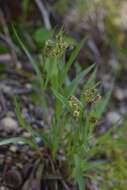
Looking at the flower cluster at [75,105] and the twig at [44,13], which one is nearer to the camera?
the flower cluster at [75,105]

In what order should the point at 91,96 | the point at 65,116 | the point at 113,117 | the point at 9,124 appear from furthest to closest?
the point at 113,117 → the point at 9,124 → the point at 65,116 → the point at 91,96

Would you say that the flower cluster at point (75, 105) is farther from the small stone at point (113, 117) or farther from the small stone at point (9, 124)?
the small stone at point (113, 117)

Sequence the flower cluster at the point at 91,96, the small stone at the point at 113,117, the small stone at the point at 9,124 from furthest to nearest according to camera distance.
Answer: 1. the small stone at the point at 113,117
2. the small stone at the point at 9,124
3. the flower cluster at the point at 91,96

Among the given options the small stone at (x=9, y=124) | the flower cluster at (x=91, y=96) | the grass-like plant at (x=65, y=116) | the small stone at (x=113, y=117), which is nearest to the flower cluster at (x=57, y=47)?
the grass-like plant at (x=65, y=116)

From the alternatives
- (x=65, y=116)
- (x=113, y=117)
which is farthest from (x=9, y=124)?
(x=113, y=117)

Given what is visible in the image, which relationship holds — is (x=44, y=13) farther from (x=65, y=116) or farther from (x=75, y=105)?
(x=75, y=105)

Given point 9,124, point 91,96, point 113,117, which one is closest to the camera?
point 91,96

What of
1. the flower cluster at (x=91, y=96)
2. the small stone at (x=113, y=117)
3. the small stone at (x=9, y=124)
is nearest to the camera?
the flower cluster at (x=91, y=96)

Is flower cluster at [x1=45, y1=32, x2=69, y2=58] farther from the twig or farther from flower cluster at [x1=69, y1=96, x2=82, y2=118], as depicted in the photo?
the twig

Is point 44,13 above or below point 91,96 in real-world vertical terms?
above

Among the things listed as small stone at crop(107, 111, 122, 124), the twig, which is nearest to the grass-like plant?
small stone at crop(107, 111, 122, 124)
